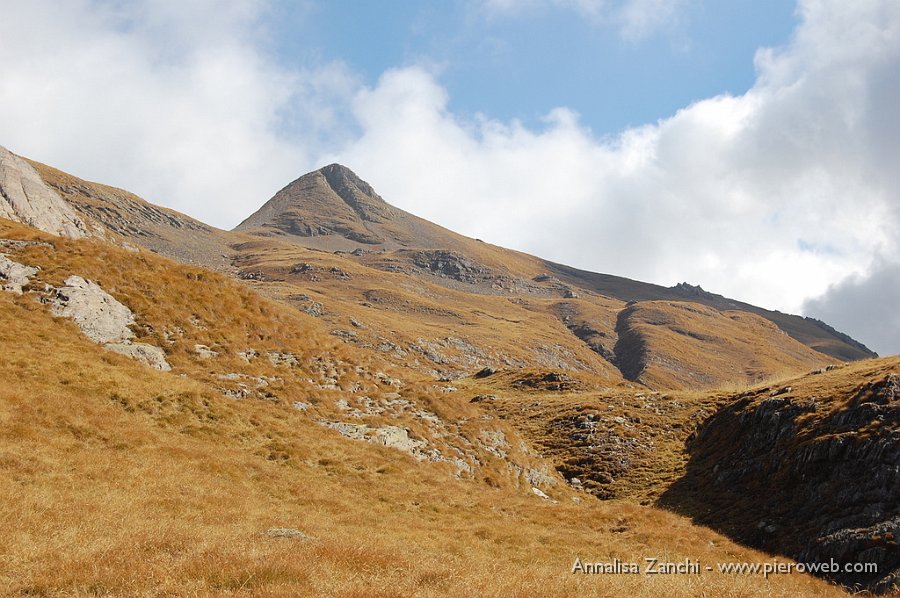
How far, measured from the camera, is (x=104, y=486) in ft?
47.3

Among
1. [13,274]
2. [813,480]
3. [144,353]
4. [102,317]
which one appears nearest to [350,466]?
[144,353]

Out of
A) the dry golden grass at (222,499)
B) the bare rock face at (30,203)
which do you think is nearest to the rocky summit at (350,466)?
the dry golden grass at (222,499)

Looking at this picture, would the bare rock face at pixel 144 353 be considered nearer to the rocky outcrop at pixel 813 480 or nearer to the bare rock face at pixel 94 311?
the bare rock face at pixel 94 311

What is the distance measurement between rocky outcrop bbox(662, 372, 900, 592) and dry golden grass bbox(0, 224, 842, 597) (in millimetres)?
2315

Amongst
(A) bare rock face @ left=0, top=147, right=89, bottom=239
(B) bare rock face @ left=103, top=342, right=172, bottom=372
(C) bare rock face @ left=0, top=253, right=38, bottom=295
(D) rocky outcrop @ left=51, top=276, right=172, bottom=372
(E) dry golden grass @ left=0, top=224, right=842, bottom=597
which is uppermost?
(A) bare rock face @ left=0, top=147, right=89, bottom=239

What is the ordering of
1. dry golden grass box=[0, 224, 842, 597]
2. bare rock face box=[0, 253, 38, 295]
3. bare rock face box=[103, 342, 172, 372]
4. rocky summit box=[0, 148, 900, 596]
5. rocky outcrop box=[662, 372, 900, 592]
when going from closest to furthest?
dry golden grass box=[0, 224, 842, 597] → rocky summit box=[0, 148, 900, 596] → rocky outcrop box=[662, 372, 900, 592] → bare rock face box=[103, 342, 172, 372] → bare rock face box=[0, 253, 38, 295]

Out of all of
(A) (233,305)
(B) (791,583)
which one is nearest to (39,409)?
(A) (233,305)

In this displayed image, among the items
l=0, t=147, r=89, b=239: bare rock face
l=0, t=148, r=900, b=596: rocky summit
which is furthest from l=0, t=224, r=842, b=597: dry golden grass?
l=0, t=147, r=89, b=239: bare rock face

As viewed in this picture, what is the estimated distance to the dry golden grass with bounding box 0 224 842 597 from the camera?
9.48 m

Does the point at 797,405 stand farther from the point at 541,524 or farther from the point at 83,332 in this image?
the point at 83,332

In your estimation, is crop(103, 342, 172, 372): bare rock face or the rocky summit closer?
the rocky summit

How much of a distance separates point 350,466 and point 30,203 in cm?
Answer: 8904

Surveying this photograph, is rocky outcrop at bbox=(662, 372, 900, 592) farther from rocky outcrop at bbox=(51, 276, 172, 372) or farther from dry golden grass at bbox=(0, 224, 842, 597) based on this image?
rocky outcrop at bbox=(51, 276, 172, 372)

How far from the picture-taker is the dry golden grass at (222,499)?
31.1 feet
